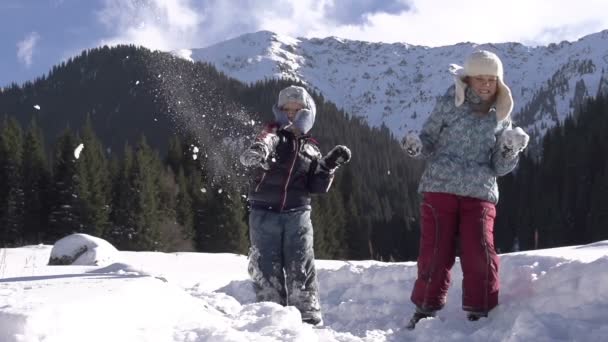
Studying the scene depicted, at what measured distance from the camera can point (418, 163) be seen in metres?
117

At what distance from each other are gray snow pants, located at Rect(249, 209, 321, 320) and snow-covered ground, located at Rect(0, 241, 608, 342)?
1.11 feet

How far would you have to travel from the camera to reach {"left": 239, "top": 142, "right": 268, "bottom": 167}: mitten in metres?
4.34

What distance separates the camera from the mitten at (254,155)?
4336 millimetres

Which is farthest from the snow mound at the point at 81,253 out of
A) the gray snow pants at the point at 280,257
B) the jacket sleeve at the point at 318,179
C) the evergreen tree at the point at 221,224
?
the evergreen tree at the point at 221,224

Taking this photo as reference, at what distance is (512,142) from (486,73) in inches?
23.3

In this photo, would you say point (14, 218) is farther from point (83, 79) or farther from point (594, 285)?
point (83, 79)

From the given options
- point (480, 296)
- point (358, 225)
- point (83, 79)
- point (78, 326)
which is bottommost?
point (358, 225)

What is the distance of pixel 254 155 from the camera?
14.3 feet

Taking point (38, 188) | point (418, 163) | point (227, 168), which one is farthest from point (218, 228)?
point (418, 163)

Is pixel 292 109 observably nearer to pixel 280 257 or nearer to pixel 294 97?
pixel 294 97

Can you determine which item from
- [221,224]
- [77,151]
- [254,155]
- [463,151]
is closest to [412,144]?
[463,151]

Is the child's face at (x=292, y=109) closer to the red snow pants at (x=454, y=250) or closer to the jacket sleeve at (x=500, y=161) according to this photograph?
the red snow pants at (x=454, y=250)

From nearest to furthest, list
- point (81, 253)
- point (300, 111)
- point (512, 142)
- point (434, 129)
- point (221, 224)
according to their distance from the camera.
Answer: point (512, 142)
point (434, 129)
point (300, 111)
point (81, 253)
point (221, 224)

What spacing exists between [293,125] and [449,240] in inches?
61.1
